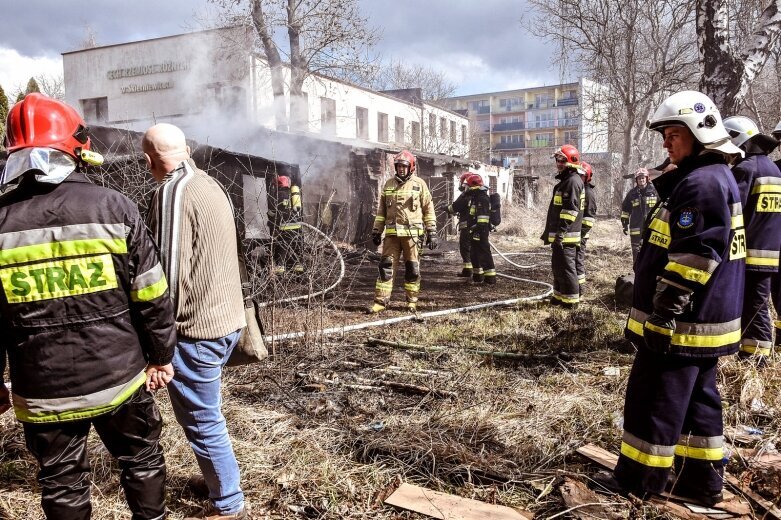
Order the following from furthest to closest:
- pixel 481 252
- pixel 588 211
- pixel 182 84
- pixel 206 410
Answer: pixel 182 84
pixel 481 252
pixel 588 211
pixel 206 410

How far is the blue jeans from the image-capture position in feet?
7.33

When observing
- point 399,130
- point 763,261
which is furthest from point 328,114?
point 763,261

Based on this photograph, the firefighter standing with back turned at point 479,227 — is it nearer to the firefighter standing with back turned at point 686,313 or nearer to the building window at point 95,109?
the firefighter standing with back turned at point 686,313

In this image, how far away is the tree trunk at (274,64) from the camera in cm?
1933

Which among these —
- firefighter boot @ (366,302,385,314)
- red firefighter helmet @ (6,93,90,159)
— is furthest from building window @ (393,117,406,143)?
red firefighter helmet @ (6,93,90,159)

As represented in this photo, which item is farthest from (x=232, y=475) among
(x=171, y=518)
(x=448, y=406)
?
(x=448, y=406)

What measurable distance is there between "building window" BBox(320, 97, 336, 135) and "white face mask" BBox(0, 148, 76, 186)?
1094 inches

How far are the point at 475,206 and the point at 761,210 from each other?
5.44m

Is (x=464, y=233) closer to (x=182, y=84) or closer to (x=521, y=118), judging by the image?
(x=182, y=84)

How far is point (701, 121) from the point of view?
242 centimetres

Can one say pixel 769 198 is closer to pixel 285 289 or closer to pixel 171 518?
pixel 285 289

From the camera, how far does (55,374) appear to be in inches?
71.6

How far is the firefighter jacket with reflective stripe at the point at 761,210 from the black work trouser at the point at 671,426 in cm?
207

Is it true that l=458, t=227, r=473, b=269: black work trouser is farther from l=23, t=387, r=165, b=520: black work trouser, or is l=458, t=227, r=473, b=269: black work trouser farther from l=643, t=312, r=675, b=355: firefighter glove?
l=23, t=387, r=165, b=520: black work trouser
